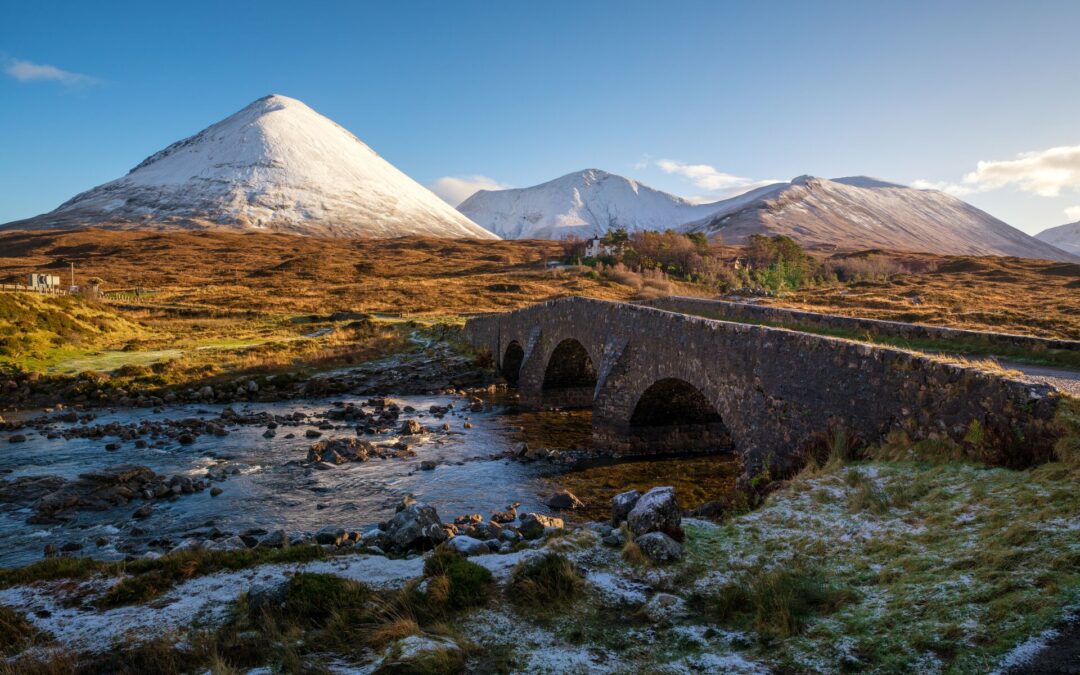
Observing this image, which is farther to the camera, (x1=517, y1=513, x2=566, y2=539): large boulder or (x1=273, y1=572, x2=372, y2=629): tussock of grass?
(x1=517, y1=513, x2=566, y2=539): large boulder

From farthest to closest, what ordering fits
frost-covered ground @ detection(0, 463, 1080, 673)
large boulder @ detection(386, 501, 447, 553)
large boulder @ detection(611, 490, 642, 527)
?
large boulder @ detection(386, 501, 447, 553) → large boulder @ detection(611, 490, 642, 527) → frost-covered ground @ detection(0, 463, 1080, 673)

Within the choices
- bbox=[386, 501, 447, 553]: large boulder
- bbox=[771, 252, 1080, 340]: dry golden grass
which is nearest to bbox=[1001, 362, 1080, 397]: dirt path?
bbox=[386, 501, 447, 553]: large boulder

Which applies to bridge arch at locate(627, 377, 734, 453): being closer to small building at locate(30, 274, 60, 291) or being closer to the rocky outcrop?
the rocky outcrop

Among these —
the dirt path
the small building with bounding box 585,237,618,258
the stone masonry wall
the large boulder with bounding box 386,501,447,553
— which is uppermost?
the small building with bounding box 585,237,618,258

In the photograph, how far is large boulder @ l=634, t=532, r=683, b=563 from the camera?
856 cm

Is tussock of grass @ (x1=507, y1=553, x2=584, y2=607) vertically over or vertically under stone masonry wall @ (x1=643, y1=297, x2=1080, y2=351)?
under

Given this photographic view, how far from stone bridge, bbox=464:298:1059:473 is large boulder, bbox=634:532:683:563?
4.40 metres

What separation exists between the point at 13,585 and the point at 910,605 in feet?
39.6

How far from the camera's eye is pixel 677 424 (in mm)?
21844

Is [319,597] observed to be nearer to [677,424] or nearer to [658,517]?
[658,517]

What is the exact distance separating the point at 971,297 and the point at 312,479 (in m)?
54.3

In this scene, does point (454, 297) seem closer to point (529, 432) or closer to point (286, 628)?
point (529, 432)

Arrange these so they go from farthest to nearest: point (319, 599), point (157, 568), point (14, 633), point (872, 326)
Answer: point (872, 326)
point (157, 568)
point (319, 599)
point (14, 633)

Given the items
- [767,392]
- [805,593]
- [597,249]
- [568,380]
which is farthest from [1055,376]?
[597,249]
